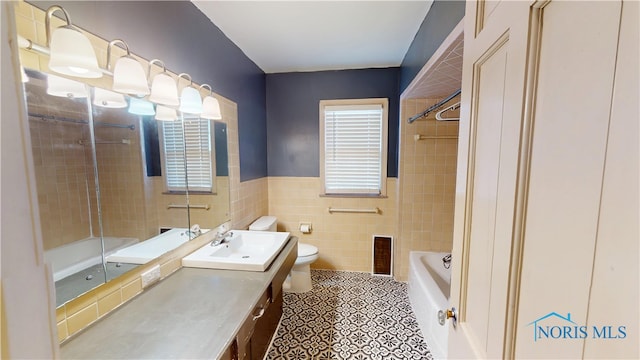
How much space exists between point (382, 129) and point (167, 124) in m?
2.20

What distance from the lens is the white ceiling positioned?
1768 mm

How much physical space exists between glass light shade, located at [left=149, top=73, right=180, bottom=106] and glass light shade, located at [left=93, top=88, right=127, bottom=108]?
16cm

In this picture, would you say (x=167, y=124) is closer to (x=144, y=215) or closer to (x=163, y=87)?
(x=163, y=87)

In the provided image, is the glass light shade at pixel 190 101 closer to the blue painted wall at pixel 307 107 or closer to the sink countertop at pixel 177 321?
the sink countertop at pixel 177 321

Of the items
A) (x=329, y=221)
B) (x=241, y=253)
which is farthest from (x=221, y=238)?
(x=329, y=221)

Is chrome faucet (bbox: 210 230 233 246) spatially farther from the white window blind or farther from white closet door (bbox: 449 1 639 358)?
white closet door (bbox: 449 1 639 358)

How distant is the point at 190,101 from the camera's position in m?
1.61

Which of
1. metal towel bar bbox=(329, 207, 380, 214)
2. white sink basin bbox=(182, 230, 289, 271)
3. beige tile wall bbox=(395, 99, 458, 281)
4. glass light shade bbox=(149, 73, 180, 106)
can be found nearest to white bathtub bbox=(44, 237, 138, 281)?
Answer: white sink basin bbox=(182, 230, 289, 271)

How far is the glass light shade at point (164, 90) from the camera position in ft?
4.36

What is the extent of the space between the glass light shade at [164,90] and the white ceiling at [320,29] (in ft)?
2.34

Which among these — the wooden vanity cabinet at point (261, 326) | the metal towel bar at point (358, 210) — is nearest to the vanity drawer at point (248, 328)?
the wooden vanity cabinet at point (261, 326)

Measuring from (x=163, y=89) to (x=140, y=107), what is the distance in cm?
15

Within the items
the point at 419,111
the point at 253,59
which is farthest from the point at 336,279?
the point at 253,59

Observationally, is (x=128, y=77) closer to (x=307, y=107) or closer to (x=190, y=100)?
(x=190, y=100)
